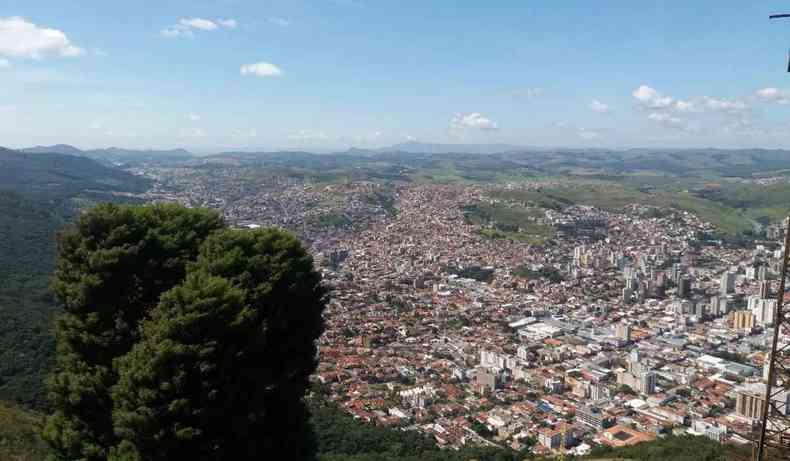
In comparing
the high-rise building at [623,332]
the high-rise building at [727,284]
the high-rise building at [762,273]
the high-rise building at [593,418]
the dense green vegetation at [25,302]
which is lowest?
the high-rise building at [593,418]

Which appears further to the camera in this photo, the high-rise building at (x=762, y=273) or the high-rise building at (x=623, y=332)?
the high-rise building at (x=762, y=273)

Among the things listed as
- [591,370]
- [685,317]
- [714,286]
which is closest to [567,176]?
[714,286]

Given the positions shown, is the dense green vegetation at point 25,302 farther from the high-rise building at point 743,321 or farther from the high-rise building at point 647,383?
the high-rise building at point 743,321

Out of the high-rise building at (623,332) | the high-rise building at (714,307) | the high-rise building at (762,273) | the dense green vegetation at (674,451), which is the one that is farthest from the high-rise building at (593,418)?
the high-rise building at (762,273)

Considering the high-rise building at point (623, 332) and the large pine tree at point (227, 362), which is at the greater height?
the large pine tree at point (227, 362)

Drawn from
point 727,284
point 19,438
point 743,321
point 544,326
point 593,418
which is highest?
point 19,438

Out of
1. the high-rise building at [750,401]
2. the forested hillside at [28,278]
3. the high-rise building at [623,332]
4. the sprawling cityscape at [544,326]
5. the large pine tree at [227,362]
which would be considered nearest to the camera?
the large pine tree at [227,362]

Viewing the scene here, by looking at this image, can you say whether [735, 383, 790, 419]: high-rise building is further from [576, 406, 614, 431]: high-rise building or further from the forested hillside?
the forested hillside

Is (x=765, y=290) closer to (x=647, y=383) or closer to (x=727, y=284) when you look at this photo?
(x=727, y=284)

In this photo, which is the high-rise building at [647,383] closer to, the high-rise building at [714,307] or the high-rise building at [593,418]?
the high-rise building at [593,418]

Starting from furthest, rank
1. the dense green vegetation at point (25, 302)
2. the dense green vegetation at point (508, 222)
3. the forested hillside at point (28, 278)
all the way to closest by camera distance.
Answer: the dense green vegetation at point (508, 222)
the forested hillside at point (28, 278)
the dense green vegetation at point (25, 302)

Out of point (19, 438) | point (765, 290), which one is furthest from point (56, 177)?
point (765, 290)

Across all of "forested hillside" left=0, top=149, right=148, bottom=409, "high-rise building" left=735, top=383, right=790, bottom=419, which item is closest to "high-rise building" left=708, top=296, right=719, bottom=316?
"high-rise building" left=735, top=383, right=790, bottom=419

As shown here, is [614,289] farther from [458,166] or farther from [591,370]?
[458,166]
